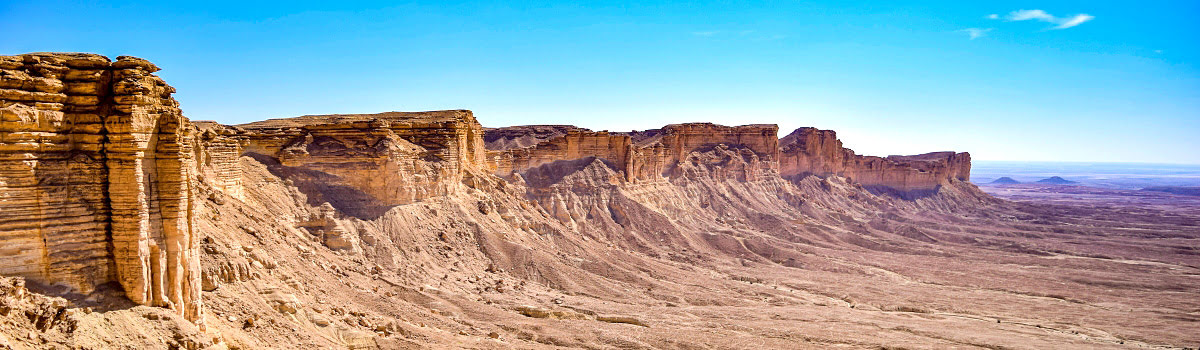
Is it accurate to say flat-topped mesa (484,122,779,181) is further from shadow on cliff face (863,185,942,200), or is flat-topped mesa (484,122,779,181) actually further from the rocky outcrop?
shadow on cliff face (863,185,942,200)

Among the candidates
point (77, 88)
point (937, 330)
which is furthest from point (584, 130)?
point (77, 88)

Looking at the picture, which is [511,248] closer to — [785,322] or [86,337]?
[785,322]

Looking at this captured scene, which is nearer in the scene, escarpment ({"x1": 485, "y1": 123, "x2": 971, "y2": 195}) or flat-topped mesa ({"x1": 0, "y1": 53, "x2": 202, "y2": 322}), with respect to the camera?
flat-topped mesa ({"x1": 0, "y1": 53, "x2": 202, "y2": 322})

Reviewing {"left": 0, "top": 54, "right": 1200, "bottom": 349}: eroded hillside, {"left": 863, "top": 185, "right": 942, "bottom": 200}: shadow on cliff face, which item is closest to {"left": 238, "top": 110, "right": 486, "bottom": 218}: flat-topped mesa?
{"left": 0, "top": 54, "right": 1200, "bottom": 349}: eroded hillside

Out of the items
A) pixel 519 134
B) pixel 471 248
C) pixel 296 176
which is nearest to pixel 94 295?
pixel 296 176

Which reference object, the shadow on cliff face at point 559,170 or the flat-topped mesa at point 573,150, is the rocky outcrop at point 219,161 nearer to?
the flat-topped mesa at point 573,150
